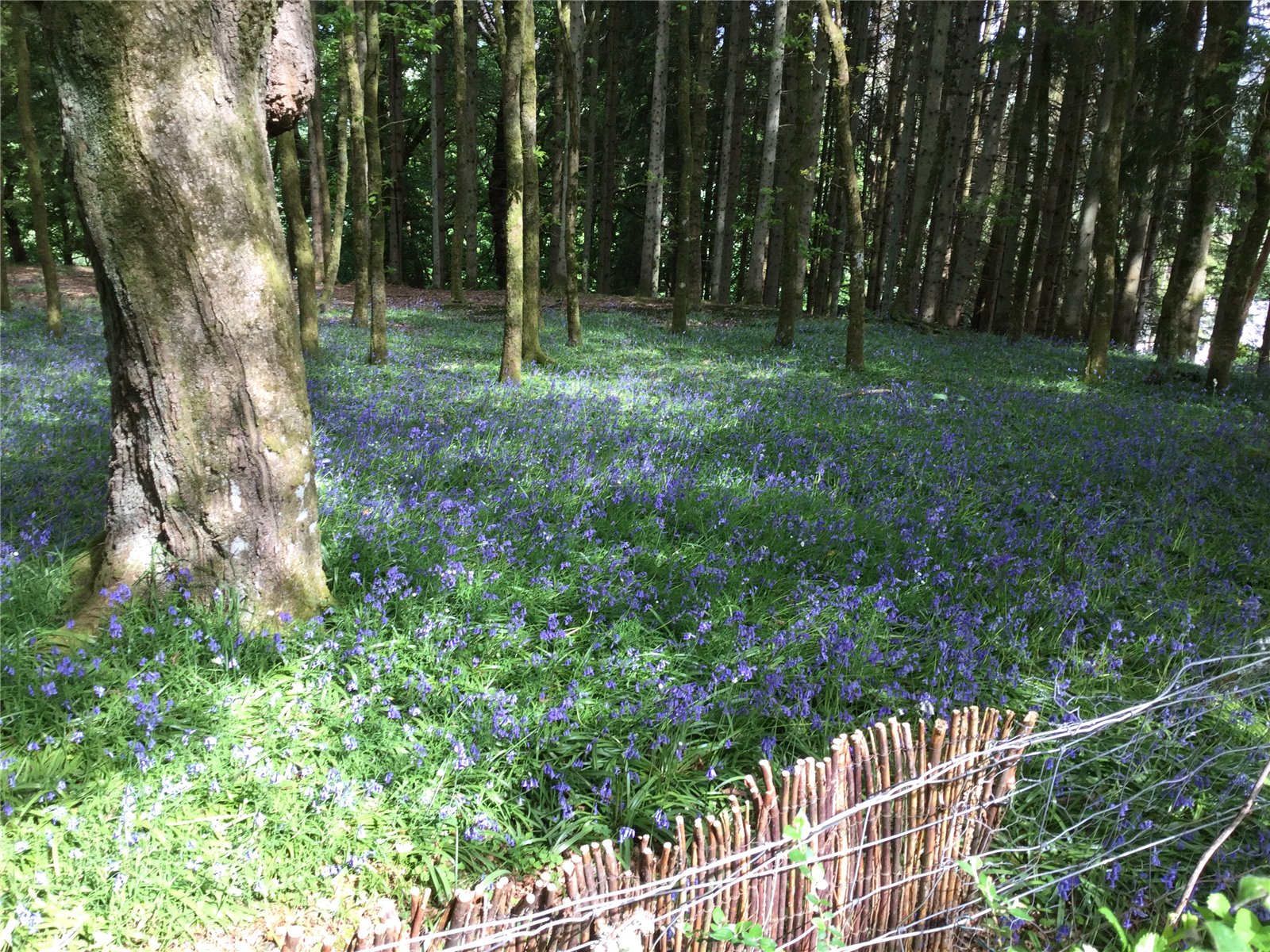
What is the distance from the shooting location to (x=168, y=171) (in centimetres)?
295

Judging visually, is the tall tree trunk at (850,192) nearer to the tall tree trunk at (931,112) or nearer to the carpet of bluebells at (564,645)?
the carpet of bluebells at (564,645)

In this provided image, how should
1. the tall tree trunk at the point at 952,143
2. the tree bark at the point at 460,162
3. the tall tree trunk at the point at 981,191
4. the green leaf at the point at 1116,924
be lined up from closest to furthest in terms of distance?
1. the green leaf at the point at 1116,924
2. the tree bark at the point at 460,162
3. the tall tree trunk at the point at 981,191
4. the tall tree trunk at the point at 952,143

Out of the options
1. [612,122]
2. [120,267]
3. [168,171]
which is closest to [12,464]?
[120,267]

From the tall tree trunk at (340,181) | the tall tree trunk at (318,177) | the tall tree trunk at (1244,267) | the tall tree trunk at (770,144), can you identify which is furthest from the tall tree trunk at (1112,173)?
the tall tree trunk at (318,177)

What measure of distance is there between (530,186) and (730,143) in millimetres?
15250

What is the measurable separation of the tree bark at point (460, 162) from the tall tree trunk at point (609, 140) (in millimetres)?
7810

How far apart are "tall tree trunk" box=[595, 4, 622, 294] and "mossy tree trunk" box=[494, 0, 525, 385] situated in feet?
64.2

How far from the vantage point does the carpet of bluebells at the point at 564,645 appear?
2.59m

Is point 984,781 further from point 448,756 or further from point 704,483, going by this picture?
point 704,483

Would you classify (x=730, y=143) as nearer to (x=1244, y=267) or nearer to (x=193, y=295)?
(x=1244, y=267)

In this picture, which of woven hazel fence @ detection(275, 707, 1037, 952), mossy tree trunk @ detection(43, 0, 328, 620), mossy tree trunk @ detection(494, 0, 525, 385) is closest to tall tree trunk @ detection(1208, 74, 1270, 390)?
mossy tree trunk @ detection(494, 0, 525, 385)

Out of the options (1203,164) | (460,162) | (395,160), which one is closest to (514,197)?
(1203,164)

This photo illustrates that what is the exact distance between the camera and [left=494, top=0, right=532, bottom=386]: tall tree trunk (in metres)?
8.74

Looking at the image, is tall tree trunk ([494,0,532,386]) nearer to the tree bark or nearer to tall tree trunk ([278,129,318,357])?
tall tree trunk ([278,129,318,357])
